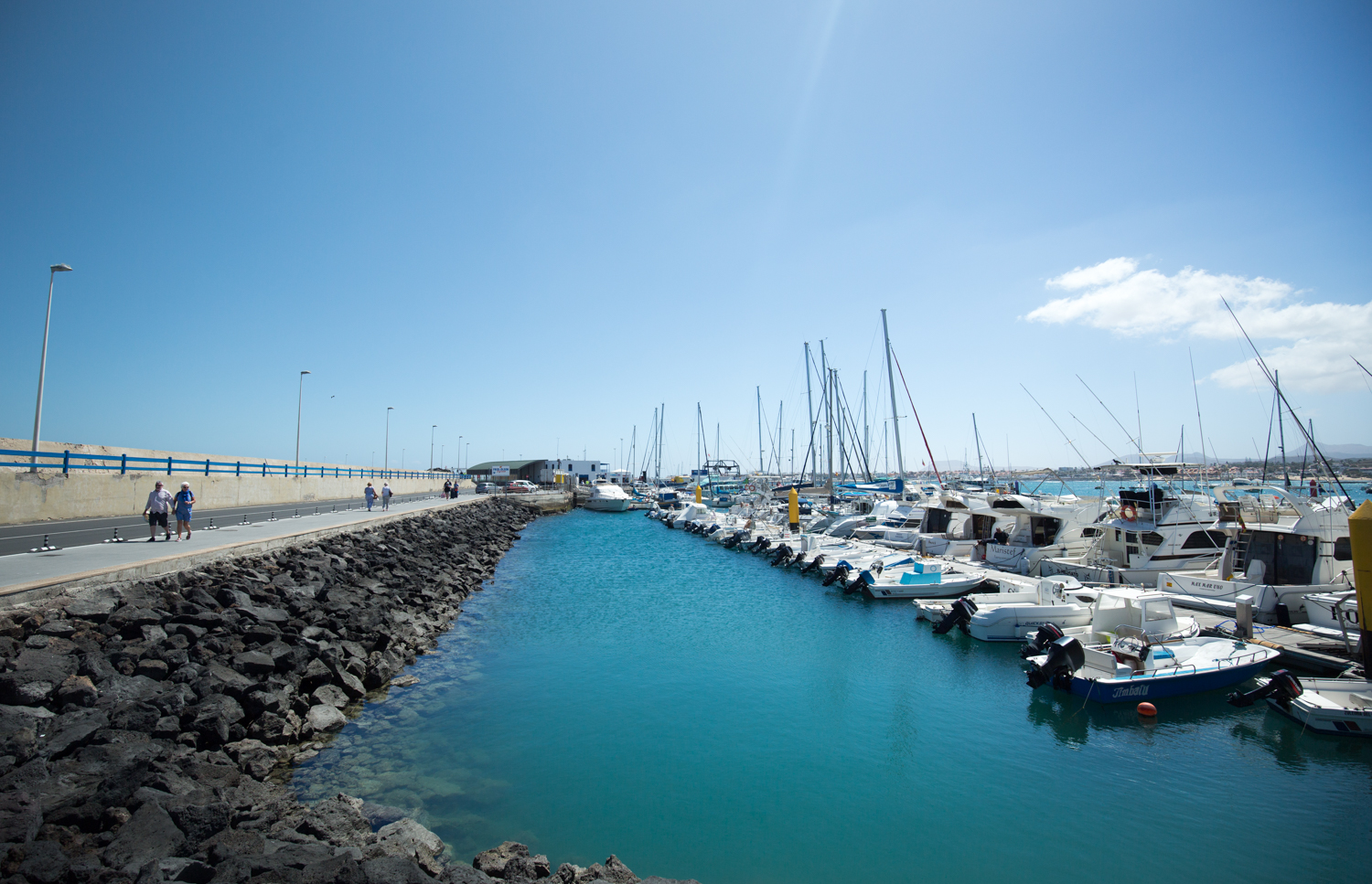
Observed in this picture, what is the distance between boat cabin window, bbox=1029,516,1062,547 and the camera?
26891mm

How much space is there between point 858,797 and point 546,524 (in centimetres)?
5480

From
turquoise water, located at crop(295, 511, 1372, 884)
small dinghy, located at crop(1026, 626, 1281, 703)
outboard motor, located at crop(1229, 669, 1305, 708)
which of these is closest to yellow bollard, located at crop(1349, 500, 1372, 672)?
outboard motor, located at crop(1229, 669, 1305, 708)

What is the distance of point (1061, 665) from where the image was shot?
1437 cm

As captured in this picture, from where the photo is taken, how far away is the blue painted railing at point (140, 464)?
21656 millimetres

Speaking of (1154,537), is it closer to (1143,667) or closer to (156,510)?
(1143,667)

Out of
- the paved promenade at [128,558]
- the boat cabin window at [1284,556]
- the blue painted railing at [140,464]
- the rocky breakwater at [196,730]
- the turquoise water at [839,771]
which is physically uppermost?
the blue painted railing at [140,464]

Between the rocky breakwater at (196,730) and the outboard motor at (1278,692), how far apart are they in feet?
44.1

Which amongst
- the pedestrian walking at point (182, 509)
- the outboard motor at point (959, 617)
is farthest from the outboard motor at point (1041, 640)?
the pedestrian walking at point (182, 509)

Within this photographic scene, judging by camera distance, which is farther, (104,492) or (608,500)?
(608,500)

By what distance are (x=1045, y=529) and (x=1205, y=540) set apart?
5.92m

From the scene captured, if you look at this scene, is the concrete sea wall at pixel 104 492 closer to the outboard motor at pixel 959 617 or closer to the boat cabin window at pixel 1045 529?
the outboard motor at pixel 959 617

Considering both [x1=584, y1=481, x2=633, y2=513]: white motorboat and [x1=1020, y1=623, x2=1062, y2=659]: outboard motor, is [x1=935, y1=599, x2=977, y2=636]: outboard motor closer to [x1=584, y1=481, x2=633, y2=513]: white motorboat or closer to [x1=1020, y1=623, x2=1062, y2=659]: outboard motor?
[x1=1020, y1=623, x2=1062, y2=659]: outboard motor

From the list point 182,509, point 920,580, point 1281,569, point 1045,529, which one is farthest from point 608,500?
point 1281,569

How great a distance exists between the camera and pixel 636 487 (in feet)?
334
